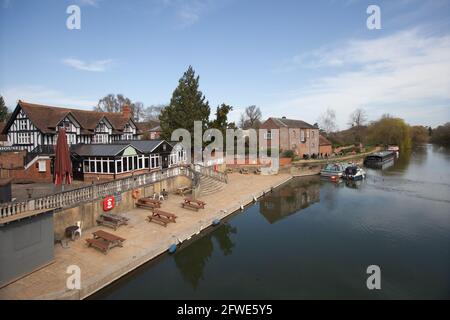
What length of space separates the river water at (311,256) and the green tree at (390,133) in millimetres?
59257

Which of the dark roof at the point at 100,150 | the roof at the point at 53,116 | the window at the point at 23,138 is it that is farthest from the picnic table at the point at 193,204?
the window at the point at 23,138

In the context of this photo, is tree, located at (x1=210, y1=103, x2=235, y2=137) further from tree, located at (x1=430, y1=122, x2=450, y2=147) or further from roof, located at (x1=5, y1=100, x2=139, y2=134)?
tree, located at (x1=430, y1=122, x2=450, y2=147)

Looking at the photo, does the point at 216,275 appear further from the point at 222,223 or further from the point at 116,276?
the point at 222,223

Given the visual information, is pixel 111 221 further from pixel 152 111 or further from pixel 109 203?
pixel 152 111

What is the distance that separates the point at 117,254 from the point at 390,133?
272 feet

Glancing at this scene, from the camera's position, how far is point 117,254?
1176 centimetres

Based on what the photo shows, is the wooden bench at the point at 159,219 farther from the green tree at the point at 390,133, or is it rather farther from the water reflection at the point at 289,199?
the green tree at the point at 390,133

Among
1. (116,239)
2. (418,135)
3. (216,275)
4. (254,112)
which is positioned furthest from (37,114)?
(418,135)

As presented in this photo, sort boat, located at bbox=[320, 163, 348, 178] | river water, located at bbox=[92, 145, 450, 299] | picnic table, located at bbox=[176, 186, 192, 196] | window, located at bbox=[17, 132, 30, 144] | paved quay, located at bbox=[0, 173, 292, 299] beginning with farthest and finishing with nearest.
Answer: boat, located at bbox=[320, 163, 348, 178]
window, located at bbox=[17, 132, 30, 144]
picnic table, located at bbox=[176, 186, 192, 196]
river water, located at bbox=[92, 145, 450, 299]
paved quay, located at bbox=[0, 173, 292, 299]

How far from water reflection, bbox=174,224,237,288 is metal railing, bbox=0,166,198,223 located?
5771 millimetres

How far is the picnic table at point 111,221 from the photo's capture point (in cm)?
1455

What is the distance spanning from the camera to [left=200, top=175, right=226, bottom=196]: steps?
23925 mm

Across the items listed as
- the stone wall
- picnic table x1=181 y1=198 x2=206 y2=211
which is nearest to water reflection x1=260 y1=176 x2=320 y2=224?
picnic table x1=181 y1=198 x2=206 y2=211
